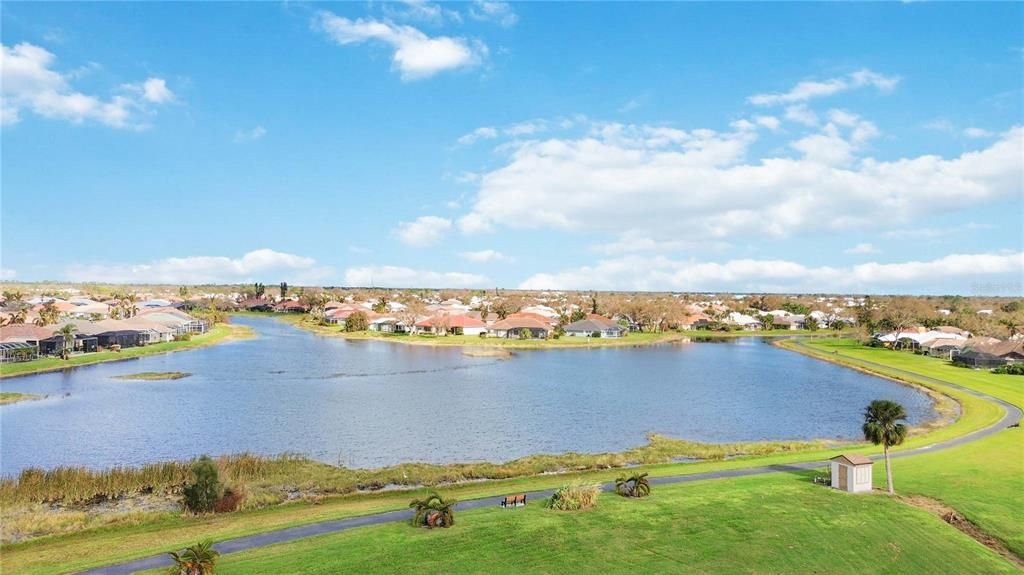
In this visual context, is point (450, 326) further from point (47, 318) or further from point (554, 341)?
point (47, 318)

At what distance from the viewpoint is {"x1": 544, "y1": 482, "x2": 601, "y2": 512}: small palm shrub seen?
24969 mm

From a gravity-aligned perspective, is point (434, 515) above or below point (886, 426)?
below

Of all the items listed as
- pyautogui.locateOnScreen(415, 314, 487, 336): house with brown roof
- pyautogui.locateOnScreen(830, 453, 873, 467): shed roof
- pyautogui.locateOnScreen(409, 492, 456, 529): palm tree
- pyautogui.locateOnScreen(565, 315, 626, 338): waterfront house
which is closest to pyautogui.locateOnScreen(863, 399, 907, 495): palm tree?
pyautogui.locateOnScreen(830, 453, 873, 467): shed roof

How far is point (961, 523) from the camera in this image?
23.9 meters

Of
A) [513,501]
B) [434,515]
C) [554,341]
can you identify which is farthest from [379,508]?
[554,341]

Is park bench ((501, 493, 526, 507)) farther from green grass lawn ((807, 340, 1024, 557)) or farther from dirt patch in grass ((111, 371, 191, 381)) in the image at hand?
dirt patch in grass ((111, 371, 191, 381))

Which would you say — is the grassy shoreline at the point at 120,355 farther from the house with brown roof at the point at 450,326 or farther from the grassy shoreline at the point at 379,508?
the grassy shoreline at the point at 379,508

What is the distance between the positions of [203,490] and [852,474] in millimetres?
28131

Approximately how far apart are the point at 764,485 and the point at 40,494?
33.9 meters

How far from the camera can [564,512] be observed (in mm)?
24656

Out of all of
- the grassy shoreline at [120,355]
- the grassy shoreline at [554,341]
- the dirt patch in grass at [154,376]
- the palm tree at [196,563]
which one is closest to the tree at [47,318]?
the grassy shoreline at [120,355]

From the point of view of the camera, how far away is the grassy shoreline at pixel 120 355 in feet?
231

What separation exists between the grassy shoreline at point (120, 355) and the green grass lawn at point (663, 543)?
220 ft

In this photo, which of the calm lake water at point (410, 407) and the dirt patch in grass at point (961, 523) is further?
the calm lake water at point (410, 407)
